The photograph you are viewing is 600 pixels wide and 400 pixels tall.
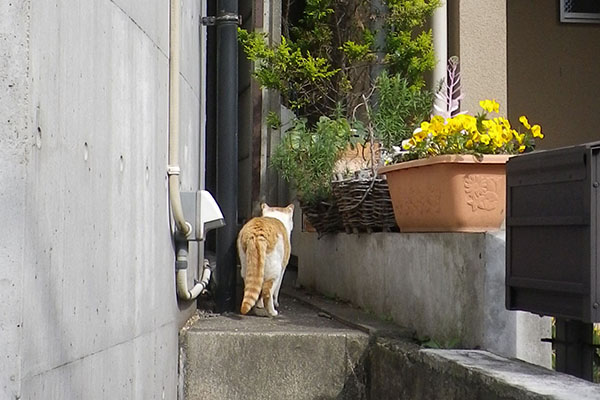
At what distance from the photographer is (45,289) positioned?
188 cm

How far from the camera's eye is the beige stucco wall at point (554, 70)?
22.7 feet

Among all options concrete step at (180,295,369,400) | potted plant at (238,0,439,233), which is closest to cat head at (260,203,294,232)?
potted plant at (238,0,439,233)

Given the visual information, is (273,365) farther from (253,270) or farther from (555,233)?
(555,233)

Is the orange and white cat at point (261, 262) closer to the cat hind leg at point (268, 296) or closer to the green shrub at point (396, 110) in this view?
the cat hind leg at point (268, 296)

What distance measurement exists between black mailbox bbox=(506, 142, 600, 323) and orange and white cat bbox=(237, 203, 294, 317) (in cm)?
201

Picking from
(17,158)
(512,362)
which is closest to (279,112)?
(512,362)

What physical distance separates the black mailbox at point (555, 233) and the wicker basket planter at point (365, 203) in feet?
5.05

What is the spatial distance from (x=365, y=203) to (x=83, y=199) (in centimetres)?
270

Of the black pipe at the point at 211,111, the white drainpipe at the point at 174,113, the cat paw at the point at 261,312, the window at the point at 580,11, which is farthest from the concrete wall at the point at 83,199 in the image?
the window at the point at 580,11

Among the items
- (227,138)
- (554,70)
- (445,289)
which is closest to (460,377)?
(445,289)

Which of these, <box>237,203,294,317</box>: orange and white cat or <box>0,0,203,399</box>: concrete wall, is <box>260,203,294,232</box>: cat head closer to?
<box>237,203,294,317</box>: orange and white cat

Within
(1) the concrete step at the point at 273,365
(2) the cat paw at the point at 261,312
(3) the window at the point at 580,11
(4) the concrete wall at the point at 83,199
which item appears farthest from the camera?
(3) the window at the point at 580,11

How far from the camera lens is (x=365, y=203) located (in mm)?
4762

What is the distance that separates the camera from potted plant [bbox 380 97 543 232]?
3.53 m
